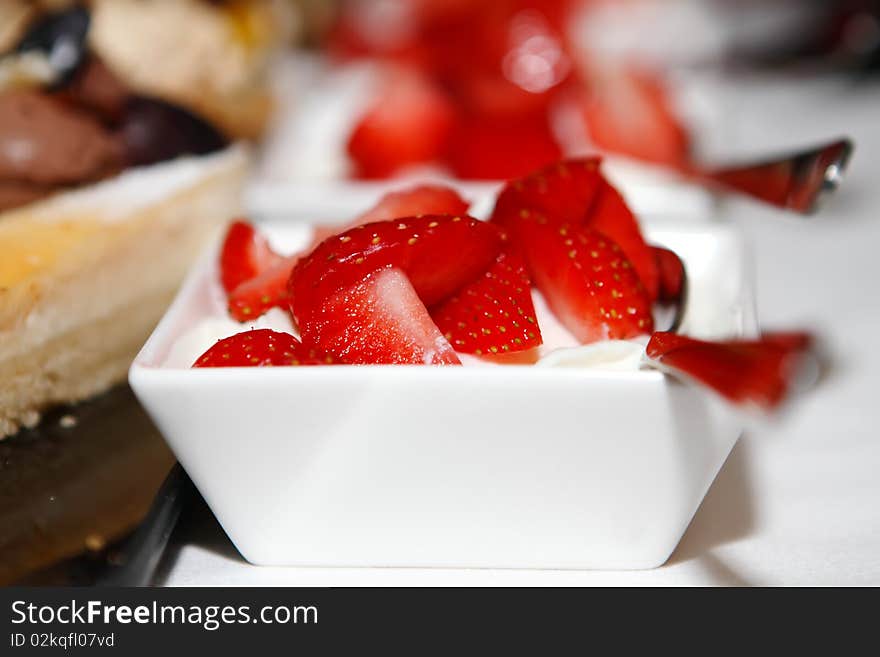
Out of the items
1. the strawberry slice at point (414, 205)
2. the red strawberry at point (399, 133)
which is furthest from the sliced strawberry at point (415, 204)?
the red strawberry at point (399, 133)

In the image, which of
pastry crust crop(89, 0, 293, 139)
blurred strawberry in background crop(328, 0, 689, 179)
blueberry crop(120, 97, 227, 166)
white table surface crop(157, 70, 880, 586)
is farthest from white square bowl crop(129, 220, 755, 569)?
blurred strawberry in background crop(328, 0, 689, 179)

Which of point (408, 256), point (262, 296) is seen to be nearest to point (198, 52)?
A: point (262, 296)

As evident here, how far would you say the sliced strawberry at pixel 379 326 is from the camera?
90 cm

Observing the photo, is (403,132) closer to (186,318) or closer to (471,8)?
(471,8)

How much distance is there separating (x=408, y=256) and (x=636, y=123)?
3.66ft

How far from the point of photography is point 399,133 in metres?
1.95

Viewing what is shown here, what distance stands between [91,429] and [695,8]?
205 cm

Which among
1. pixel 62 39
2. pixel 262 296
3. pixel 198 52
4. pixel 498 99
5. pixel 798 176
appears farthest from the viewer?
pixel 498 99

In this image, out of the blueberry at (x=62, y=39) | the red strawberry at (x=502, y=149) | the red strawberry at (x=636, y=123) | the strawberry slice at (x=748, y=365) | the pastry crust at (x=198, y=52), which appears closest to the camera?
the strawberry slice at (x=748, y=365)

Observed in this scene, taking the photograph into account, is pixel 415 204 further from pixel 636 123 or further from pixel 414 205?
pixel 636 123

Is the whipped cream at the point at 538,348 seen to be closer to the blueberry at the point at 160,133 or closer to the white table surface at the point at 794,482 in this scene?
the white table surface at the point at 794,482

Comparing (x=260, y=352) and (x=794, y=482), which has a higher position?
(x=260, y=352)

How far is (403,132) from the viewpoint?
1.95 meters

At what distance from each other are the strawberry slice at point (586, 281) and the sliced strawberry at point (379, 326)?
0.15 metres
